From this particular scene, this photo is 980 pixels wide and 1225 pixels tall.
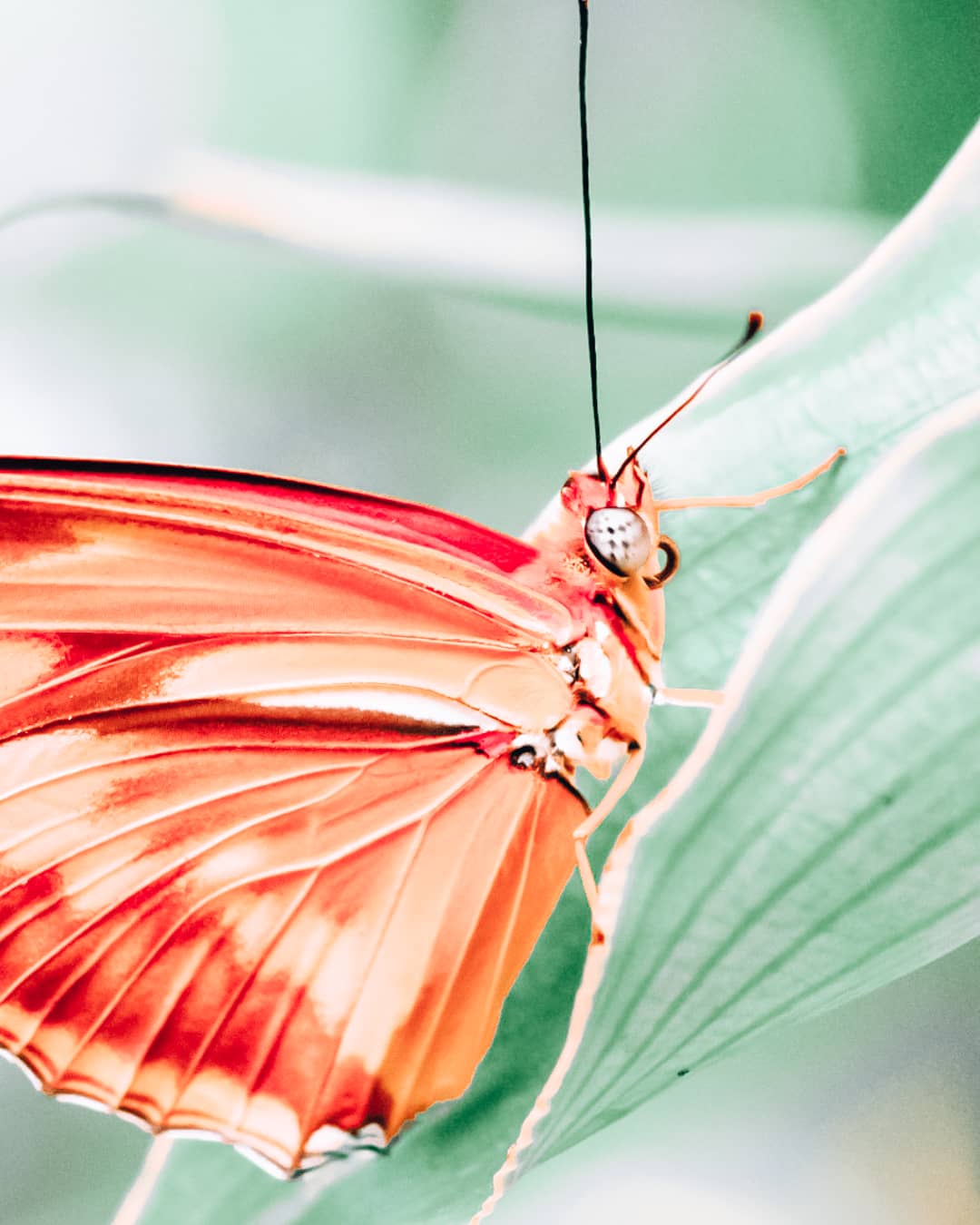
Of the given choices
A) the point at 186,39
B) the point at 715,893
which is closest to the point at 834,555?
the point at 715,893

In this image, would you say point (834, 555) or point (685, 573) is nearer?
point (834, 555)

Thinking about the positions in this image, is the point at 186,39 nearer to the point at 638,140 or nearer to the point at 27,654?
the point at 638,140

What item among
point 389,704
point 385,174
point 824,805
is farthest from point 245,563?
point 385,174

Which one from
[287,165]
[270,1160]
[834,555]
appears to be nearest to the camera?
[834,555]

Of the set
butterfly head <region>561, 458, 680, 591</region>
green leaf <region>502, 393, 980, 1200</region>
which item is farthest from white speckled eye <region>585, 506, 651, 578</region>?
green leaf <region>502, 393, 980, 1200</region>

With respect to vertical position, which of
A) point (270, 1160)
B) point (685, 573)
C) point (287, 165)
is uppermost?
point (287, 165)

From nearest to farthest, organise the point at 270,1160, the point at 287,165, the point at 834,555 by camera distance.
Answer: the point at 834,555 < the point at 270,1160 < the point at 287,165

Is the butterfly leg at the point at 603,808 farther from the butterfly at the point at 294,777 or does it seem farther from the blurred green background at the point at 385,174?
the blurred green background at the point at 385,174

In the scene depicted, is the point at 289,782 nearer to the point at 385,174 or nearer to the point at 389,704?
the point at 389,704
